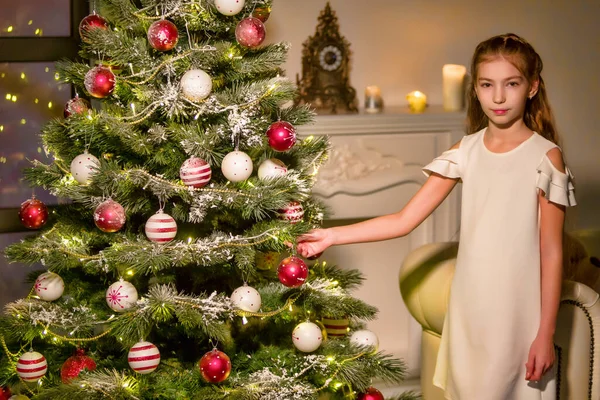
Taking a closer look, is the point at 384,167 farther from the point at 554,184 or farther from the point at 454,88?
the point at 554,184

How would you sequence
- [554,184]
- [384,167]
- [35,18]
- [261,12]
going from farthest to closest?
[384,167], [35,18], [261,12], [554,184]

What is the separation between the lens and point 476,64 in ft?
6.88

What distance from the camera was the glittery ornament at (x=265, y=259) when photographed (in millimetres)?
2348

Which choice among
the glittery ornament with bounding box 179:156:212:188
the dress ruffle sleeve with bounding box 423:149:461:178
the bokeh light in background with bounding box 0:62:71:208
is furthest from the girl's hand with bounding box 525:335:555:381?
the bokeh light in background with bounding box 0:62:71:208

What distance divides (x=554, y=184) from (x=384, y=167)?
5.42 feet

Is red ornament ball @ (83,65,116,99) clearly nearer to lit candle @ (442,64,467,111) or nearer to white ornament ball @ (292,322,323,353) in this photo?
white ornament ball @ (292,322,323,353)

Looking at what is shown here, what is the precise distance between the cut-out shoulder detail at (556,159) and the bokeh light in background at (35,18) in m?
2.14

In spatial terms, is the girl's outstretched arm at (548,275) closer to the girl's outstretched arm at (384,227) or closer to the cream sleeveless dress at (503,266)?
the cream sleeveless dress at (503,266)

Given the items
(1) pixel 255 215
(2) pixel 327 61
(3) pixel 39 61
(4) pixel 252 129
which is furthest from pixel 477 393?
(3) pixel 39 61

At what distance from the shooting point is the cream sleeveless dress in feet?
6.63

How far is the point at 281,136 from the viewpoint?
6.72 feet

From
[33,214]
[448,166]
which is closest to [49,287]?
[33,214]

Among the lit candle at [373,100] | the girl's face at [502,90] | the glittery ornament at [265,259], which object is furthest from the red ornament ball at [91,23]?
the lit candle at [373,100]

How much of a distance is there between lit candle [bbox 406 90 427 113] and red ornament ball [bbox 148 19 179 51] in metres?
1.84
